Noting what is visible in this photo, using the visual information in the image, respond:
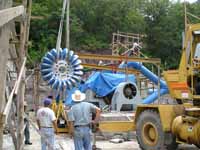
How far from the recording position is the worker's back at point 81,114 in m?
9.98

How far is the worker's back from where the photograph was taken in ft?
32.8

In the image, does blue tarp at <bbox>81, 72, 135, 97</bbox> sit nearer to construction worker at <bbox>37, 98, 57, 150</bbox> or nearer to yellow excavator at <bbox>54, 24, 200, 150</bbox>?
yellow excavator at <bbox>54, 24, 200, 150</bbox>

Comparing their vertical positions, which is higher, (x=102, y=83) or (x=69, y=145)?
(x=102, y=83)

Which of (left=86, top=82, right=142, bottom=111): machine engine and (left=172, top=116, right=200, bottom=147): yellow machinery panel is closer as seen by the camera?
(left=172, top=116, right=200, bottom=147): yellow machinery panel

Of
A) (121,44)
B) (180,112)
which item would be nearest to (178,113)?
(180,112)

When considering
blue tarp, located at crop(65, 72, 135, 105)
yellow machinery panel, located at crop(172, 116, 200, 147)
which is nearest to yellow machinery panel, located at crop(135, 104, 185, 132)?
yellow machinery panel, located at crop(172, 116, 200, 147)

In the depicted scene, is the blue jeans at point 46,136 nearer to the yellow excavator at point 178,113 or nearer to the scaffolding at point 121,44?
the yellow excavator at point 178,113

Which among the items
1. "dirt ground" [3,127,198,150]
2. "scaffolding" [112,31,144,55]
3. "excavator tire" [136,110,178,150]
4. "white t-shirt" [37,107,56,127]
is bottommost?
"dirt ground" [3,127,198,150]

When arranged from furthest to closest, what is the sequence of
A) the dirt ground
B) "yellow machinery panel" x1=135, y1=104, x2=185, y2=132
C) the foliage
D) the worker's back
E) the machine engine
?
the foliage < the machine engine < the dirt ground < "yellow machinery panel" x1=135, y1=104, x2=185, y2=132 < the worker's back

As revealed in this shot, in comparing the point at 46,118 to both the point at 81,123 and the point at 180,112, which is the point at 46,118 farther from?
the point at 180,112

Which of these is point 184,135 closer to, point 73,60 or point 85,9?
point 73,60

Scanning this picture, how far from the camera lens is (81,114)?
394 inches

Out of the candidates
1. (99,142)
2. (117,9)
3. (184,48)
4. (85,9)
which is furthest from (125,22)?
(184,48)

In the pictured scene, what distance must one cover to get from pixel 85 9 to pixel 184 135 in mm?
32270
